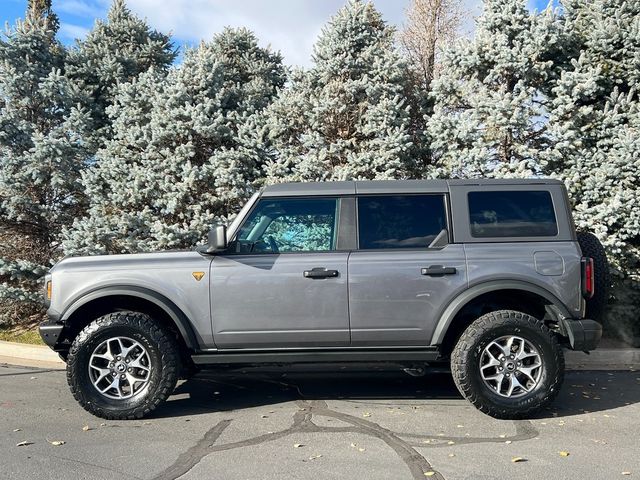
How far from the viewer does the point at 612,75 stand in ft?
27.1

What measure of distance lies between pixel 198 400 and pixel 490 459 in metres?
2.86

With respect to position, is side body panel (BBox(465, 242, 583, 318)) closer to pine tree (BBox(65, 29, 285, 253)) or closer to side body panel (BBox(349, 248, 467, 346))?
side body panel (BBox(349, 248, 467, 346))

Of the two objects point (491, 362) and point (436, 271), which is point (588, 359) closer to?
point (491, 362)

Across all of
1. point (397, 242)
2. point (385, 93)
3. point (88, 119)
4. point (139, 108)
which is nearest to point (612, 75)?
point (385, 93)

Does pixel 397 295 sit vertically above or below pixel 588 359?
above

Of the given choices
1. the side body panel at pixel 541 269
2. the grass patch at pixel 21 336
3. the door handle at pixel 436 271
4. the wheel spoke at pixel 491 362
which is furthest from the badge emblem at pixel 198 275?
the grass patch at pixel 21 336

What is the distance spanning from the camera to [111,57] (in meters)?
9.81

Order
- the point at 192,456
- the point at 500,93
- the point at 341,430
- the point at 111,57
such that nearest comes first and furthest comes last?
1. the point at 192,456
2. the point at 341,430
3. the point at 500,93
4. the point at 111,57

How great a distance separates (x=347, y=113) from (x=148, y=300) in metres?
5.08

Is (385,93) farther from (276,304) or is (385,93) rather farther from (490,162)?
(276,304)

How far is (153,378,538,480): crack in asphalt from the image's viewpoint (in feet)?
12.2

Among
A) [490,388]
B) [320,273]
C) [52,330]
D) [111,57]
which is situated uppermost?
[111,57]

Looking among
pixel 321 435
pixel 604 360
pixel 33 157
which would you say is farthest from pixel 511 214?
pixel 33 157

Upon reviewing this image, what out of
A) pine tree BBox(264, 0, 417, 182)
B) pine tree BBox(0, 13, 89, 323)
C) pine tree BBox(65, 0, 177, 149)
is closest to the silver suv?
pine tree BBox(264, 0, 417, 182)
